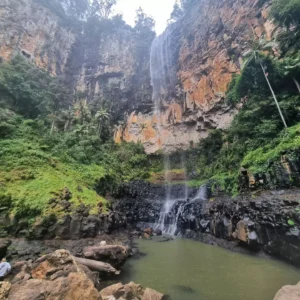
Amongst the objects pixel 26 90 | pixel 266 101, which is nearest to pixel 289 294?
pixel 266 101

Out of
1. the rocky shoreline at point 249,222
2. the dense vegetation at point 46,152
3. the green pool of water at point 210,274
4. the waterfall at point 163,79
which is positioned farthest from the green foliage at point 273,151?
the dense vegetation at point 46,152

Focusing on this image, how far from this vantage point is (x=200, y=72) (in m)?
26.8

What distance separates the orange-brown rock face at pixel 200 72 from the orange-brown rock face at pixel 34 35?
16.8m

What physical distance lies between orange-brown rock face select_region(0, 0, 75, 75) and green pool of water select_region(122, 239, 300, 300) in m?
30.4

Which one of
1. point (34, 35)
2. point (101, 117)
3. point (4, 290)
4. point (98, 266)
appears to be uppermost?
point (34, 35)

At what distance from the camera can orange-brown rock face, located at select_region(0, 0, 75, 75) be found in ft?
92.1

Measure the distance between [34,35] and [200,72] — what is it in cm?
2633

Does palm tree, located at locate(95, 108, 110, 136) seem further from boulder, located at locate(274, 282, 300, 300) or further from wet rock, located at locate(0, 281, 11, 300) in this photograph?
boulder, located at locate(274, 282, 300, 300)

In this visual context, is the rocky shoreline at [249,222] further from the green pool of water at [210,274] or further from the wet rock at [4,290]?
the wet rock at [4,290]

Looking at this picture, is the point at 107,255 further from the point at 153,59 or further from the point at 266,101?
the point at 153,59

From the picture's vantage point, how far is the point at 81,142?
1909 centimetres

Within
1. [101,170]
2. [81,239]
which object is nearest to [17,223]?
[81,239]

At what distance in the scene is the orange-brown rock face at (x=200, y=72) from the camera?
23.2 m

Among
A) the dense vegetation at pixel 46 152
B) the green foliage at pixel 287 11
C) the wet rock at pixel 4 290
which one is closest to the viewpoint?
the wet rock at pixel 4 290
